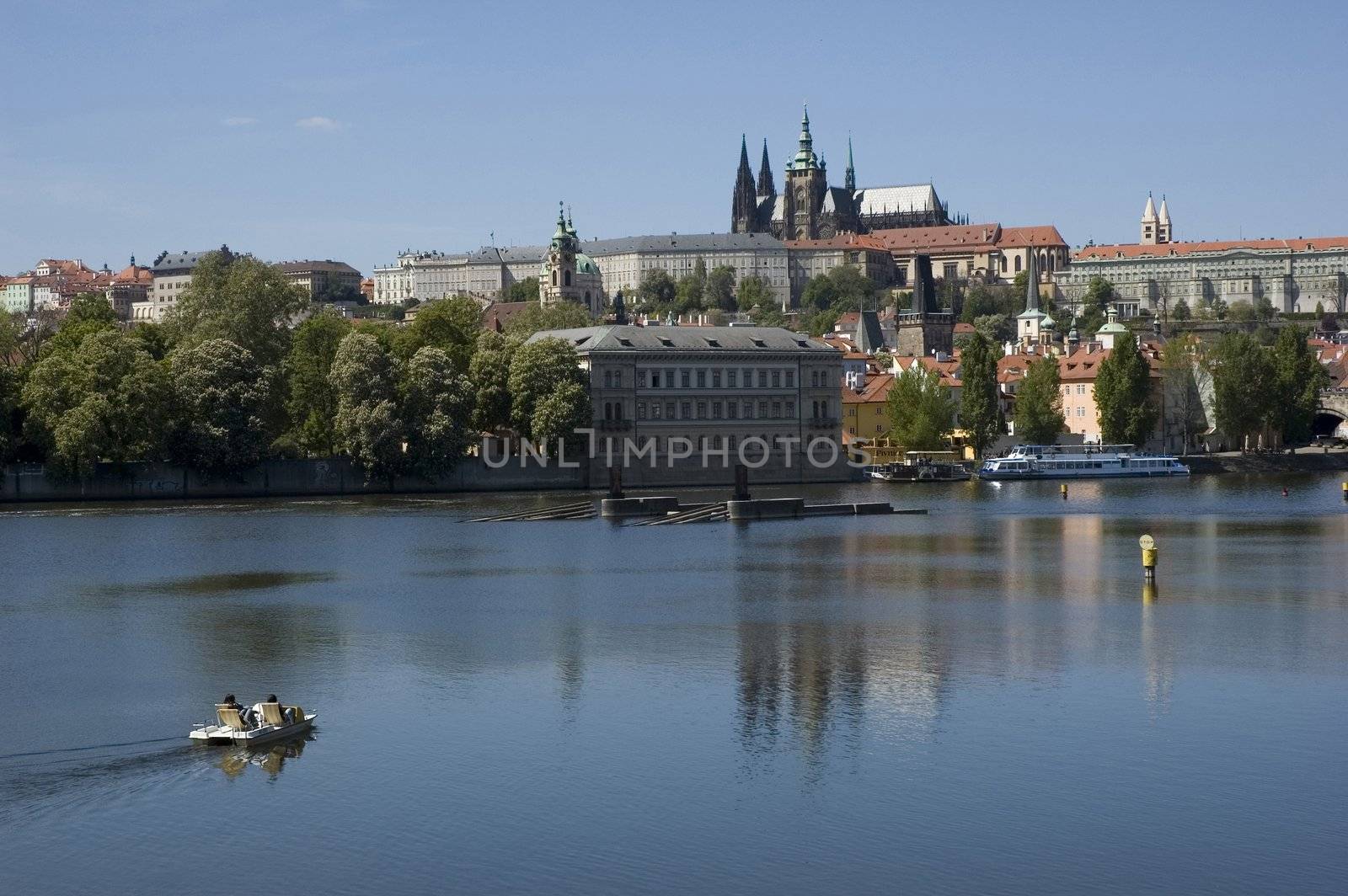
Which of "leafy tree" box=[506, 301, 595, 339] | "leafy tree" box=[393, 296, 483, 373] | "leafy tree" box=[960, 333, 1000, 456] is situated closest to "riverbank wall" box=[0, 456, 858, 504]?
"leafy tree" box=[393, 296, 483, 373]

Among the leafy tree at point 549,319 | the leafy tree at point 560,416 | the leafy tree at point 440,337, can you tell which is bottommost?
the leafy tree at point 560,416

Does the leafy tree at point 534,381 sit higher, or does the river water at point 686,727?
the leafy tree at point 534,381

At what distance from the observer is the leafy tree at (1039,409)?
11575cm

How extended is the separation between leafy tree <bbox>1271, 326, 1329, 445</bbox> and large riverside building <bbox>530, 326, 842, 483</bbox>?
94.7 ft

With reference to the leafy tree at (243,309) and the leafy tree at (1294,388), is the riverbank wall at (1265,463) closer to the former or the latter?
the leafy tree at (1294,388)

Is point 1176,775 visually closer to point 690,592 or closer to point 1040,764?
point 1040,764

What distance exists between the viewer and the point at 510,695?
30250 mm

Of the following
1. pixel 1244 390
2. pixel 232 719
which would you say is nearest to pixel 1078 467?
pixel 1244 390

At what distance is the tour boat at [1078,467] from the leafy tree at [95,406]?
157ft

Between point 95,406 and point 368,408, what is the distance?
1279cm

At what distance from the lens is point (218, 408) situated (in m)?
81.1

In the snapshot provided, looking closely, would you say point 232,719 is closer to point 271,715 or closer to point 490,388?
point 271,715

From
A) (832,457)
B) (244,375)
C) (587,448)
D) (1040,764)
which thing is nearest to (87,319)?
(244,375)

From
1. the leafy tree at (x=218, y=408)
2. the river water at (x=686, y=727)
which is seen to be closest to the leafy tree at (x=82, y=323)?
the leafy tree at (x=218, y=408)
